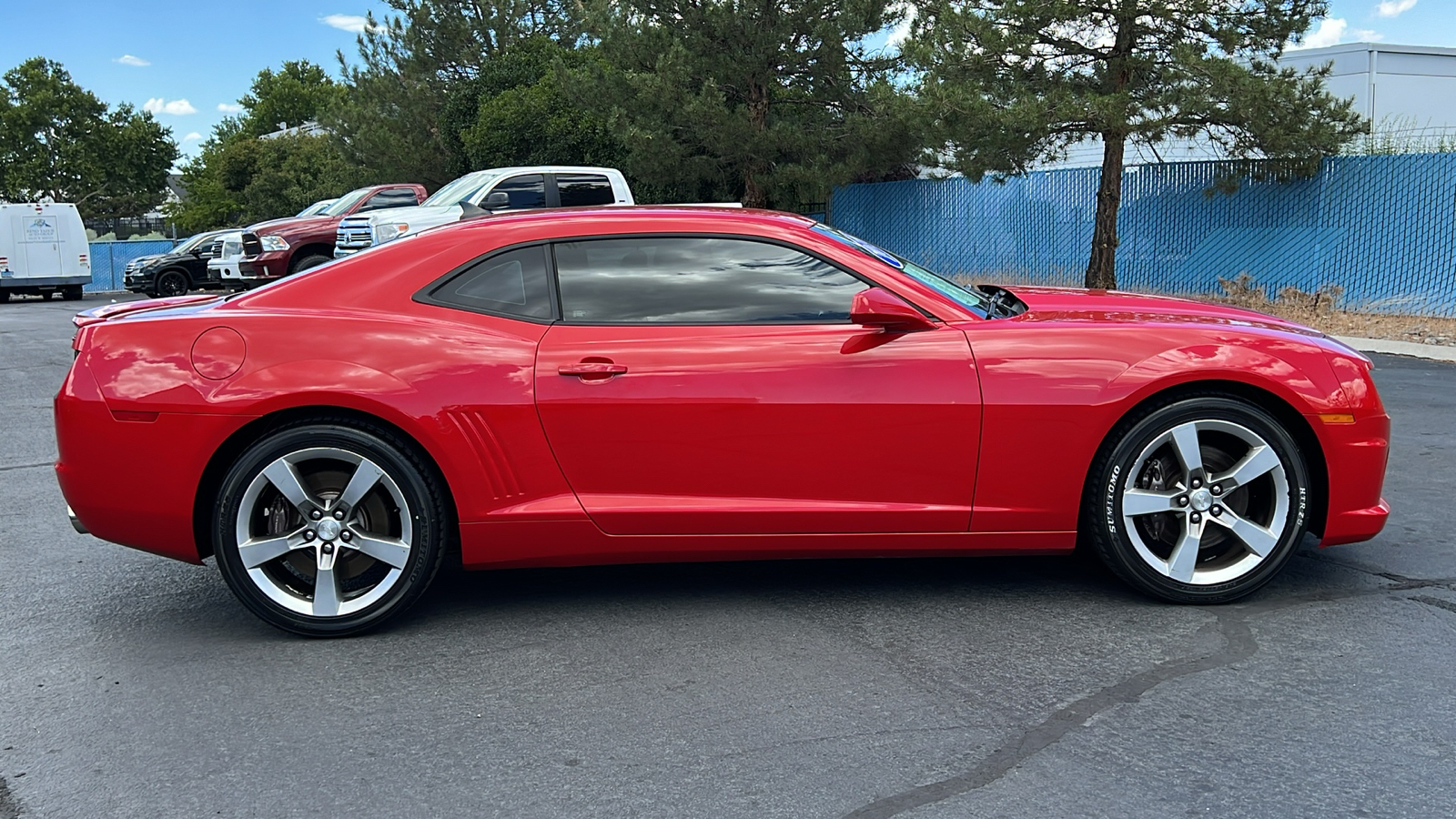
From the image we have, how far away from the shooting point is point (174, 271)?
3008 centimetres

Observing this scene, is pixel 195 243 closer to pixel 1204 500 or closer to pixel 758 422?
pixel 758 422

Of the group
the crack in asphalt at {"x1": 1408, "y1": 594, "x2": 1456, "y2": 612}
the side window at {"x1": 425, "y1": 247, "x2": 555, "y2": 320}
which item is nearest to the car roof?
the side window at {"x1": 425, "y1": 247, "x2": 555, "y2": 320}

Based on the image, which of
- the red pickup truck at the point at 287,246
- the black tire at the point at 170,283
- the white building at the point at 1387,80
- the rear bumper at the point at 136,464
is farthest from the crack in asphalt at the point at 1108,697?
the black tire at the point at 170,283

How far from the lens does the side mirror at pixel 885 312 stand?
4.22 meters

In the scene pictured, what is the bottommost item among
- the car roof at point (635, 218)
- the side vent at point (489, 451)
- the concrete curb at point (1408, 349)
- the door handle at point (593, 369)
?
the concrete curb at point (1408, 349)

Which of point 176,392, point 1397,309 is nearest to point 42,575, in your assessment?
point 176,392

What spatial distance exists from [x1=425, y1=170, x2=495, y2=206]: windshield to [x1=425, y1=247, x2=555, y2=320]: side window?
13422 millimetres

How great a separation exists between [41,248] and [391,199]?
41.8 feet

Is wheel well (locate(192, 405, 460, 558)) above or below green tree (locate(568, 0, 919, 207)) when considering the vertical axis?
below

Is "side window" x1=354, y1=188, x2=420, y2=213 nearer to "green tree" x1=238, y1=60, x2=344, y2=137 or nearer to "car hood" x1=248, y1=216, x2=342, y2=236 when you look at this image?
"car hood" x1=248, y1=216, x2=342, y2=236

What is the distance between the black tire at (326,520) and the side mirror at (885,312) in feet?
5.27

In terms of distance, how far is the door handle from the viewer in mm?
4246

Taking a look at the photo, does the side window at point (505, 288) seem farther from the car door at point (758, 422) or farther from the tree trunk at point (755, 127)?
the tree trunk at point (755, 127)

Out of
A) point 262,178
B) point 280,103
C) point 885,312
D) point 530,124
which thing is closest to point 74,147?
point 262,178
